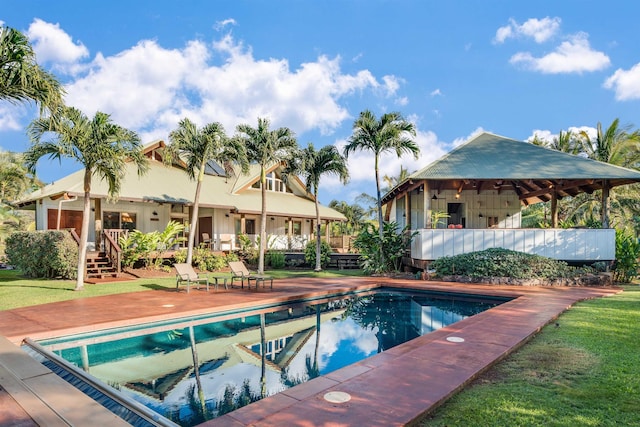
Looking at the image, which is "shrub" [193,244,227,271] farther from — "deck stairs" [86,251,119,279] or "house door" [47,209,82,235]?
"house door" [47,209,82,235]

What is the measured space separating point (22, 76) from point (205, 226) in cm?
1558

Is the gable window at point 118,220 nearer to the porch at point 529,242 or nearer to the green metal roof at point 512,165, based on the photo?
the green metal roof at point 512,165

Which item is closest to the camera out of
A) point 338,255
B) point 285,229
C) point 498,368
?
point 498,368

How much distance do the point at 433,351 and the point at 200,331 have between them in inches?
205

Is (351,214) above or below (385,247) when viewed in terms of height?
above

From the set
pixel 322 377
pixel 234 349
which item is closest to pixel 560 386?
pixel 322 377

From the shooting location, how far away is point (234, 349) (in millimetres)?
7484

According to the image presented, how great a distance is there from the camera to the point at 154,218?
21.8 m

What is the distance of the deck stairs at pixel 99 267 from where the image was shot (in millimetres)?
15868

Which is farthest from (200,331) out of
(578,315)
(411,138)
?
(411,138)

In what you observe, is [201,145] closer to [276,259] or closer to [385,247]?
[276,259]

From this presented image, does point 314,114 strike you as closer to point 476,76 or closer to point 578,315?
point 476,76

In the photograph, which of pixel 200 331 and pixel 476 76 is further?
pixel 476 76

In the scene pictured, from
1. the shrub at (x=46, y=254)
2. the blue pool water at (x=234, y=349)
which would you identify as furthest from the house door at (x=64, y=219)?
the blue pool water at (x=234, y=349)
